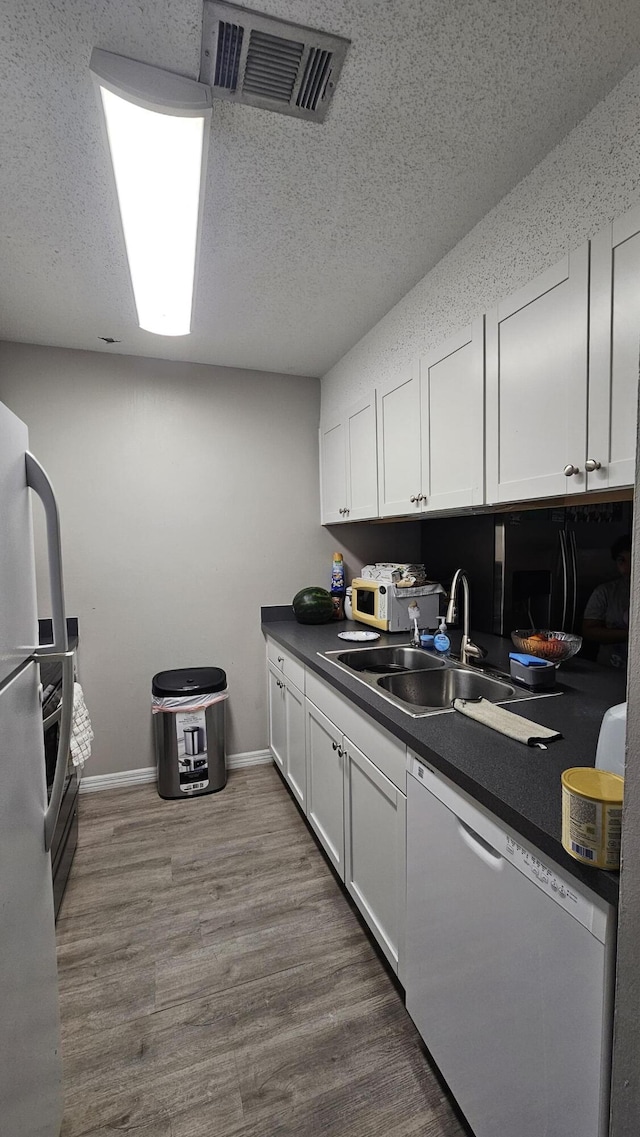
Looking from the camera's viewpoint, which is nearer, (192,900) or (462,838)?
(462,838)

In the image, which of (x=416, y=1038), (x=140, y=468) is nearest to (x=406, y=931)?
(x=416, y=1038)

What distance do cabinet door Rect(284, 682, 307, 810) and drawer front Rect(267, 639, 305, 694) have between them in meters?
0.04

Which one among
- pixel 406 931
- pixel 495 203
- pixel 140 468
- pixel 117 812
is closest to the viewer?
pixel 406 931

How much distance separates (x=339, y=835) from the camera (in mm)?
1790

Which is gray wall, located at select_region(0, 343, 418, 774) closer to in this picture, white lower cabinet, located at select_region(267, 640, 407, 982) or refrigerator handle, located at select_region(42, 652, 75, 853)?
white lower cabinet, located at select_region(267, 640, 407, 982)

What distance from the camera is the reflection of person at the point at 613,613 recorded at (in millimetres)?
1586

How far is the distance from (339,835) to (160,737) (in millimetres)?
1257

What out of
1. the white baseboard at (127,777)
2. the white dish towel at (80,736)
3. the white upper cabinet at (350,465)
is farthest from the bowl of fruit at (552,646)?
the white baseboard at (127,777)

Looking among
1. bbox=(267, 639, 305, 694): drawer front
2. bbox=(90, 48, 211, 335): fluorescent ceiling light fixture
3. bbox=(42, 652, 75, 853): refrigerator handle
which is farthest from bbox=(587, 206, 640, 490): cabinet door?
bbox=(267, 639, 305, 694): drawer front

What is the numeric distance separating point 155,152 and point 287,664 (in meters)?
2.02

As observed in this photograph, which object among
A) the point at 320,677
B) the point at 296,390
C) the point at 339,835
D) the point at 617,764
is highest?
the point at 296,390

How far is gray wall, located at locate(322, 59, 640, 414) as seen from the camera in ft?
3.56

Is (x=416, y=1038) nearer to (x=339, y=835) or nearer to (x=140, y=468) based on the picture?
(x=339, y=835)

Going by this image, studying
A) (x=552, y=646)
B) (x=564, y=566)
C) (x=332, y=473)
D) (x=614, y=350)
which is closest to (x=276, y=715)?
(x=332, y=473)
